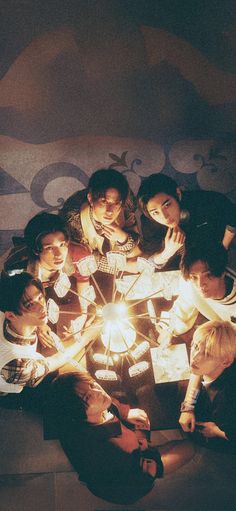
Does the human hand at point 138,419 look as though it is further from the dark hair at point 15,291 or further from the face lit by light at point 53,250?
the face lit by light at point 53,250

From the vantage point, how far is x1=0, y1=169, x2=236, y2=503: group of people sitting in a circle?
12.3 ft

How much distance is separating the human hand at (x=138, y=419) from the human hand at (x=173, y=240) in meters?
1.69

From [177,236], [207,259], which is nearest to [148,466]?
[207,259]

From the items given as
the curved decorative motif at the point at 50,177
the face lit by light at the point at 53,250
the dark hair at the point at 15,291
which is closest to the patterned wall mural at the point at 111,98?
the curved decorative motif at the point at 50,177

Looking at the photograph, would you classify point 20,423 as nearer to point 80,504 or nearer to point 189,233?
point 80,504

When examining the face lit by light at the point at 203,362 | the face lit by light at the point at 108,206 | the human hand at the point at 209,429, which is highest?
the face lit by light at the point at 108,206

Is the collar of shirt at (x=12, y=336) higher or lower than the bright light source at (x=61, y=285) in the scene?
lower

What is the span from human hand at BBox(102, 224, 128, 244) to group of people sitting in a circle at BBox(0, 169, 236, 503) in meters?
0.01

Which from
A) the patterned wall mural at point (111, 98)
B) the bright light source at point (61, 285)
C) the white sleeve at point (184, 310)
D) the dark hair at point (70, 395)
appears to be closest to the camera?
the bright light source at point (61, 285)

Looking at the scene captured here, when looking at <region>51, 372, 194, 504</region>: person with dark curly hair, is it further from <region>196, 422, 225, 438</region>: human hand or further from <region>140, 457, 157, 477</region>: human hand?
<region>196, 422, 225, 438</region>: human hand

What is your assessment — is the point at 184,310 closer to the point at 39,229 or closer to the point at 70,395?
the point at 70,395

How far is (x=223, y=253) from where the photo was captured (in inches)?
158

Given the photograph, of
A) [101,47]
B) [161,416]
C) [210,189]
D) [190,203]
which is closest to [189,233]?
[190,203]

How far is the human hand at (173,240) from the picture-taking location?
15.4 ft
